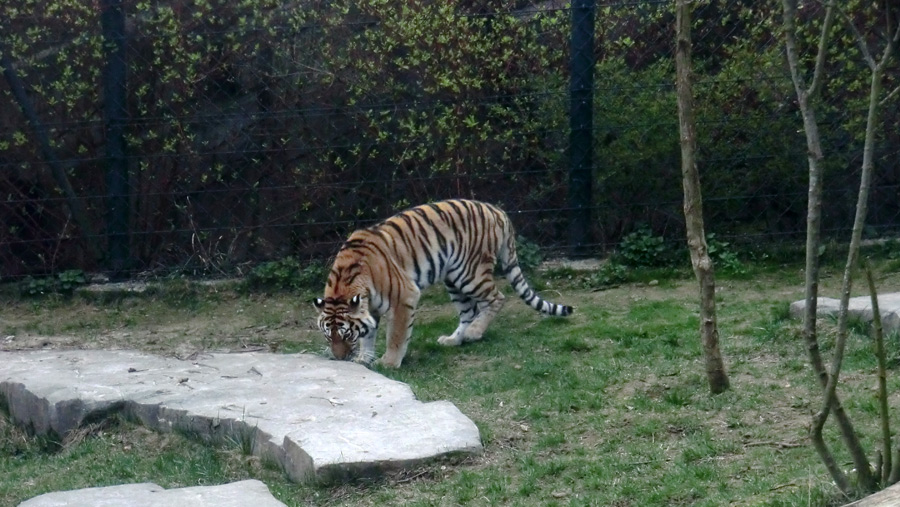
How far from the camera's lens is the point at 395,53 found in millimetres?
8578

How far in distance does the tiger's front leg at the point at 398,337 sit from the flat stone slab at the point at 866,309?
237 cm

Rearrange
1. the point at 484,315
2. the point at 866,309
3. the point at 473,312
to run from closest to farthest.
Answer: the point at 866,309
the point at 484,315
the point at 473,312

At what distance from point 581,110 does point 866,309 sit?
3103 millimetres

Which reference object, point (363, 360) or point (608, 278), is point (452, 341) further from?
point (608, 278)

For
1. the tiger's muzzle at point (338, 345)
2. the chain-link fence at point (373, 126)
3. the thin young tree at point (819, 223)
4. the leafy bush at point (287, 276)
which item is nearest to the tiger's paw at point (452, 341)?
the tiger's muzzle at point (338, 345)

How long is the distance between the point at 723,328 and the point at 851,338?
2.90ft

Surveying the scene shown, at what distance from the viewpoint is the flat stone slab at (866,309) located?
5.84m

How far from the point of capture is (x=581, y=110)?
8539mm

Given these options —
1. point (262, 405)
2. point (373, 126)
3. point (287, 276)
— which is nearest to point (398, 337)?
point (262, 405)

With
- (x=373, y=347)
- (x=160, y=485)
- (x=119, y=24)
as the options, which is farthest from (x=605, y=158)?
(x=160, y=485)

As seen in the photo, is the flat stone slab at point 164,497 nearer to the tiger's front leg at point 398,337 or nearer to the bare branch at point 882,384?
the bare branch at point 882,384

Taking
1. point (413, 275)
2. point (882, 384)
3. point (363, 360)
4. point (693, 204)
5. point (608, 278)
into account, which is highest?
point (693, 204)

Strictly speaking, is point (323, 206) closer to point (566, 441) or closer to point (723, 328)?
point (723, 328)

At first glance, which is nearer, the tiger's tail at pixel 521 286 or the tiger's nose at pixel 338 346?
the tiger's nose at pixel 338 346
